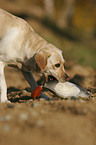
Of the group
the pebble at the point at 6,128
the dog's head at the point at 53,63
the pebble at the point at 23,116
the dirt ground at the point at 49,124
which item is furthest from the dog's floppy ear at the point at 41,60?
the pebble at the point at 6,128

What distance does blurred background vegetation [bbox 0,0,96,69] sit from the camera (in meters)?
17.0

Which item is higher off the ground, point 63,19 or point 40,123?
point 40,123

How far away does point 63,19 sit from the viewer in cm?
2031

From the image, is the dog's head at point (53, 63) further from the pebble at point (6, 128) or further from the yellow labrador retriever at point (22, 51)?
the pebble at point (6, 128)

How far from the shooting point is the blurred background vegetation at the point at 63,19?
17.0 metres

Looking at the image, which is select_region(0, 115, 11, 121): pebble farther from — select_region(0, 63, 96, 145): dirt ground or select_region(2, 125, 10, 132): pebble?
select_region(2, 125, 10, 132): pebble

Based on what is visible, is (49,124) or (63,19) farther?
(63,19)

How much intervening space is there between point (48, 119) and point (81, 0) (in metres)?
24.0

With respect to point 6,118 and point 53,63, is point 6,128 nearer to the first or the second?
point 6,118

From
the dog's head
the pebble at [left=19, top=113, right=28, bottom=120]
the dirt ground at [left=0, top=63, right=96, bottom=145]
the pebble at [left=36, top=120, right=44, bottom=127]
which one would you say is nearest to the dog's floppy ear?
the dog's head

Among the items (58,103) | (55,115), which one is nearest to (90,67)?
(58,103)

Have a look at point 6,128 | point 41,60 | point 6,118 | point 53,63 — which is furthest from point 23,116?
point 53,63

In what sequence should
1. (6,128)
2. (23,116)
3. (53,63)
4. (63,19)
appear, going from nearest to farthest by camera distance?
(6,128) < (23,116) < (53,63) < (63,19)

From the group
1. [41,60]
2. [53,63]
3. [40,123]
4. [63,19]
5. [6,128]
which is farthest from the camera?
[63,19]
